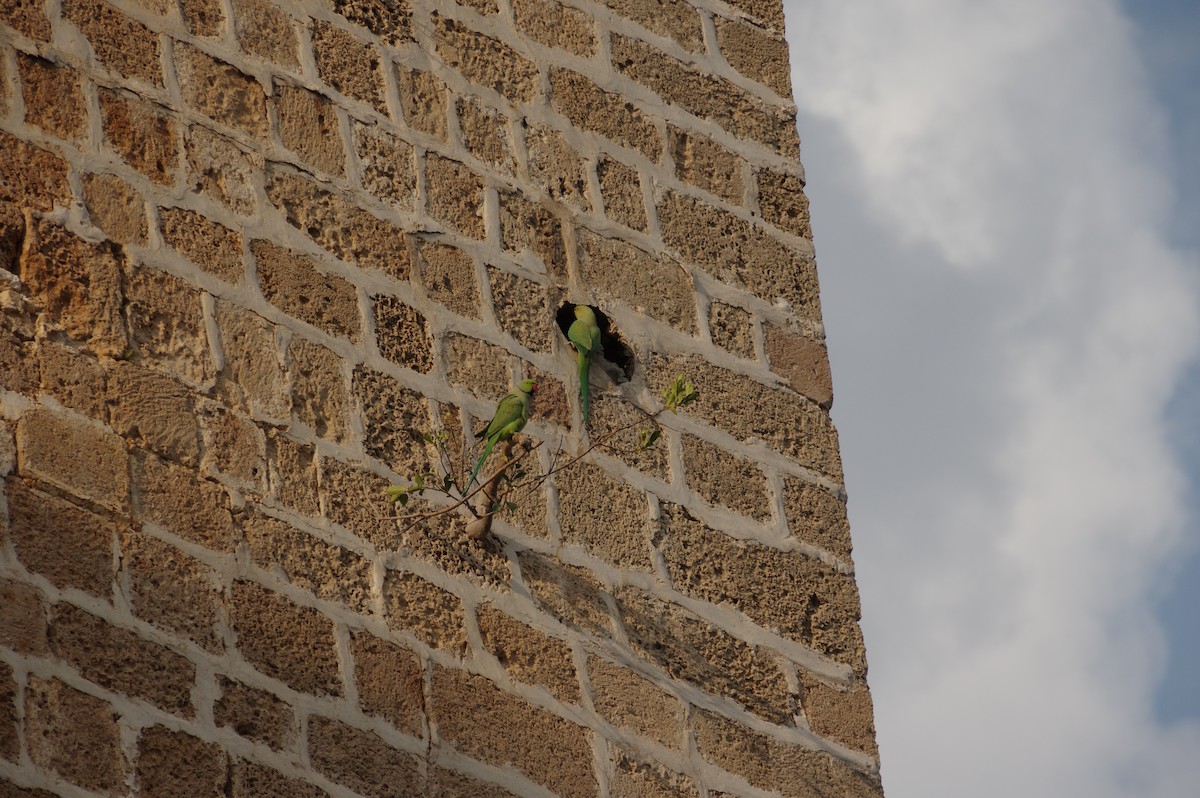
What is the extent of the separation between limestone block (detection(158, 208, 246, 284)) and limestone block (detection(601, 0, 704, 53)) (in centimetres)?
136

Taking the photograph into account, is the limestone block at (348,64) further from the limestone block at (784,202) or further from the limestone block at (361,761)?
the limestone block at (361,761)

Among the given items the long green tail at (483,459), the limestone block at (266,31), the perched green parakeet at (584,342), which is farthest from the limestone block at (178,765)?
the limestone block at (266,31)

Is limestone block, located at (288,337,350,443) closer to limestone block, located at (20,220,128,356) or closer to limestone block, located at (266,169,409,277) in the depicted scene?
limestone block, located at (266,169,409,277)

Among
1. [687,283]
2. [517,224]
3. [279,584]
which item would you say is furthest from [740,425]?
[279,584]

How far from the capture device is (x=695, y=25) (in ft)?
16.0

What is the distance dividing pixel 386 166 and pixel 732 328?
95 cm

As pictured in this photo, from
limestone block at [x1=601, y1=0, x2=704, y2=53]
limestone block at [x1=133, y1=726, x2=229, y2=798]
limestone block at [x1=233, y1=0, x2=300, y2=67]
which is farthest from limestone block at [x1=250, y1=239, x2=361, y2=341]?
limestone block at [x1=601, y1=0, x2=704, y2=53]

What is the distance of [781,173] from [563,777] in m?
1.78

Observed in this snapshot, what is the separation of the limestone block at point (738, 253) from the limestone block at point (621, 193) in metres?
0.07

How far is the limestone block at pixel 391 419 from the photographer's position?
12.6 feet

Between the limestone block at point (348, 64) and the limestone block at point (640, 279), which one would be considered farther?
the limestone block at point (640, 279)

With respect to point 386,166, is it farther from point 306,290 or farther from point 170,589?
point 170,589

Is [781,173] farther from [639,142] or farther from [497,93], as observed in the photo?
[497,93]

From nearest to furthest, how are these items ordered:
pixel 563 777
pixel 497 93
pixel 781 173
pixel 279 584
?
1. pixel 279 584
2. pixel 563 777
3. pixel 497 93
4. pixel 781 173
